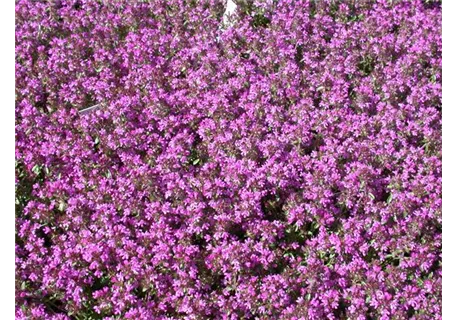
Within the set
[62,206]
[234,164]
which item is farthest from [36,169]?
[234,164]

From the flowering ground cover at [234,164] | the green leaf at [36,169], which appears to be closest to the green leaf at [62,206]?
the flowering ground cover at [234,164]

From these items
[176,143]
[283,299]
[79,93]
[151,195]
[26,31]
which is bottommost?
[283,299]

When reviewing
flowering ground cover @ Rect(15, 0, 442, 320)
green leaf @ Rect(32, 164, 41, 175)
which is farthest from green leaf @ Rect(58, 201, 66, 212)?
green leaf @ Rect(32, 164, 41, 175)

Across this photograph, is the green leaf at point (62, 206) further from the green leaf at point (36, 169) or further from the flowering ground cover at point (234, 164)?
the green leaf at point (36, 169)

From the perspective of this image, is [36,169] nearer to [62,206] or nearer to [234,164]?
[62,206]

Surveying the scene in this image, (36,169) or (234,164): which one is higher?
(36,169)

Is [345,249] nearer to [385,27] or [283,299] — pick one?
[283,299]

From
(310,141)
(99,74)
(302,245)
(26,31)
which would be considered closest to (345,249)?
(302,245)

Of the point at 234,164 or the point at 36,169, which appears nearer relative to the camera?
the point at 234,164

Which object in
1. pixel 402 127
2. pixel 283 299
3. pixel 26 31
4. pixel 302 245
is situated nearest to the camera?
pixel 283 299
